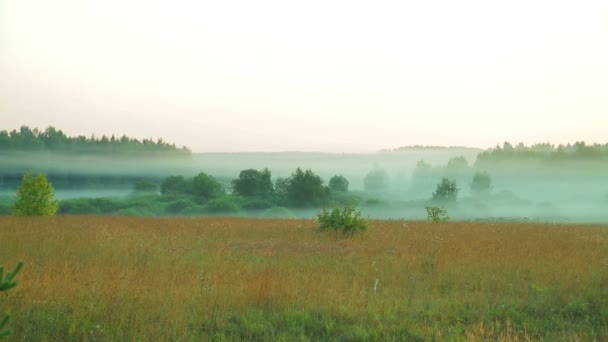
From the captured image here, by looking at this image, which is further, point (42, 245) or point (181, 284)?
point (42, 245)

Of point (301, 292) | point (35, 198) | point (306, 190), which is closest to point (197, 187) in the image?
point (306, 190)

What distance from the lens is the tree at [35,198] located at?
35969 millimetres

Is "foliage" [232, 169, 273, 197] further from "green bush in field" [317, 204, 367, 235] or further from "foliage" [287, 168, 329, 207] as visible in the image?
"green bush in field" [317, 204, 367, 235]

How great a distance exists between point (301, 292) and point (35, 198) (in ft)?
107

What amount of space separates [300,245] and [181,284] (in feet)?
27.4

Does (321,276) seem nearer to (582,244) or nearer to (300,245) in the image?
(300,245)

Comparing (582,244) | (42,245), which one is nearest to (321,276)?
(42,245)

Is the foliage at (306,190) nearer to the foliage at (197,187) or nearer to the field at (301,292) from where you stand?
the foliage at (197,187)

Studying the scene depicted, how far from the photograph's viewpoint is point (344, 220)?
22844 millimetres

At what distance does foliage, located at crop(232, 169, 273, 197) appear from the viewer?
97.9 m

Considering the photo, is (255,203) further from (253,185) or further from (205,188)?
(205,188)

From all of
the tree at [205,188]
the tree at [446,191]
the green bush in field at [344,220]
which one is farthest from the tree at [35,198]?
the tree at [446,191]

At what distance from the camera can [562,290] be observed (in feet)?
36.1

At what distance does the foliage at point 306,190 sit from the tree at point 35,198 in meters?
59.8
